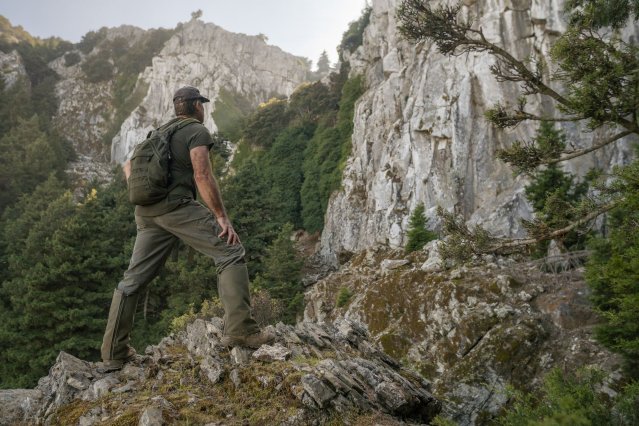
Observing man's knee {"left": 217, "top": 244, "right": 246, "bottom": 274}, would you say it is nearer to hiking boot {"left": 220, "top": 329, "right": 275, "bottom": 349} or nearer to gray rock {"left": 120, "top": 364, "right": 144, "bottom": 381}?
hiking boot {"left": 220, "top": 329, "right": 275, "bottom": 349}

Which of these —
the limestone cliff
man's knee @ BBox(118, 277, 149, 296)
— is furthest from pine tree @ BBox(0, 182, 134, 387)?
the limestone cliff

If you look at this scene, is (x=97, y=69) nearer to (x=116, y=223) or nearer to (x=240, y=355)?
(x=116, y=223)

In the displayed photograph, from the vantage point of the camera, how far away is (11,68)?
5950 centimetres

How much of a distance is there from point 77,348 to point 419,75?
25070mm

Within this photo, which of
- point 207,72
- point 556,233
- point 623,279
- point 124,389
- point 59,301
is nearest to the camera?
point 124,389

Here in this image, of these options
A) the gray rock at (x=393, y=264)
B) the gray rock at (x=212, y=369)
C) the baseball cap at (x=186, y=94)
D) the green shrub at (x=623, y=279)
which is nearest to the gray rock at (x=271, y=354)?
the gray rock at (x=212, y=369)

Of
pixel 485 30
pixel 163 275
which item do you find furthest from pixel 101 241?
pixel 485 30

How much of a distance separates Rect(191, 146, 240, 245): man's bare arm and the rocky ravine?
123 cm

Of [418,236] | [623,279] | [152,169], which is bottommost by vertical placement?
[623,279]

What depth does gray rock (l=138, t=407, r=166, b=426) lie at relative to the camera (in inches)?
129

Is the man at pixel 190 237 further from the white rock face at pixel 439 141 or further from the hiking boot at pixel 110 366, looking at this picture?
the white rock face at pixel 439 141

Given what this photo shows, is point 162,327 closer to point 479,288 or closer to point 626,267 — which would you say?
point 479,288

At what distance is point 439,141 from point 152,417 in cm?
2561

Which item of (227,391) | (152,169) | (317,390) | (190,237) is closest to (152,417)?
(227,391)
